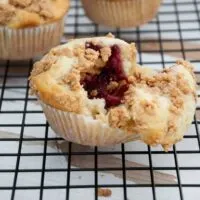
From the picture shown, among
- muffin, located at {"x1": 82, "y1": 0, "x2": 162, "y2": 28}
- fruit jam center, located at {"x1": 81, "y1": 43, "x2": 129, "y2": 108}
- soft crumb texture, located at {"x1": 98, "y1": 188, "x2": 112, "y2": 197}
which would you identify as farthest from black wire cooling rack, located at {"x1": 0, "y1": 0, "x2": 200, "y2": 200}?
muffin, located at {"x1": 82, "y1": 0, "x2": 162, "y2": 28}

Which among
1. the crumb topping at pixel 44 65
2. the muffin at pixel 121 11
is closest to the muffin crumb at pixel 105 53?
the crumb topping at pixel 44 65

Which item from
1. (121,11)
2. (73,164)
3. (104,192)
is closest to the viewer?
(104,192)

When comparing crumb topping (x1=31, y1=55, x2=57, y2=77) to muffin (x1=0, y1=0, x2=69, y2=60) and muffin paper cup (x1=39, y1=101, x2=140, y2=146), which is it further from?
muffin (x1=0, y1=0, x2=69, y2=60)

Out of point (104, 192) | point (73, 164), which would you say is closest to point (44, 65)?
point (73, 164)

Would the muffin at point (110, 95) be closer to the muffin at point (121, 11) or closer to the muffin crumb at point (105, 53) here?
the muffin crumb at point (105, 53)

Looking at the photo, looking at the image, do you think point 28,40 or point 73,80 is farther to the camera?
point 28,40

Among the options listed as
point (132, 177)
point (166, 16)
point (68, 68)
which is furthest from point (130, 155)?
point (166, 16)

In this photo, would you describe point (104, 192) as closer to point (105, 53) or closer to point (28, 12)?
point (105, 53)
